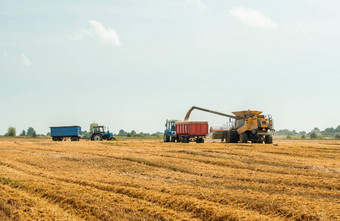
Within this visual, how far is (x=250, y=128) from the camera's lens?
34000 mm

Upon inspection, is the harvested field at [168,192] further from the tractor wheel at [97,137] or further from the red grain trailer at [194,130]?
the tractor wheel at [97,137]

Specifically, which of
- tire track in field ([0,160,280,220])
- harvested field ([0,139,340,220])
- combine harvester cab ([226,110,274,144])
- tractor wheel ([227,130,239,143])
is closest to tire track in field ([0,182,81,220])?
harvested field ([0,139,340,220])

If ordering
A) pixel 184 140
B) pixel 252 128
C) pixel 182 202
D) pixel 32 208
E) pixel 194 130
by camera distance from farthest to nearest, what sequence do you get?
pixel 184 140, pixel 194 130, pixel 252 128, pixel 182 202, pixel 32 208

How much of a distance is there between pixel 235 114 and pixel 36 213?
1156 inches

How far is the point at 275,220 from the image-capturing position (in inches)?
313

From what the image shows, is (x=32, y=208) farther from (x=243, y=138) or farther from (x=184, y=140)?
(x=184, y=140)

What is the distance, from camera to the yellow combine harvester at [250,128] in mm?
33562

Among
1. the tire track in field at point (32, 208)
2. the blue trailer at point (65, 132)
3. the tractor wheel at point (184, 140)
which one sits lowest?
the tire track in field at point (32, 208)

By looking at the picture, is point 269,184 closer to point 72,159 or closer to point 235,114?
point 72,159

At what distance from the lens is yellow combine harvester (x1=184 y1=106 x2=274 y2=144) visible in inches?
1321

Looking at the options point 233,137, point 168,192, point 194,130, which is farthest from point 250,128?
point 168,192

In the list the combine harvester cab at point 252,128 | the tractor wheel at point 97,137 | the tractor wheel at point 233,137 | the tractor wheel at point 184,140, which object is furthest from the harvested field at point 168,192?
the tractor wheel at point 97,137

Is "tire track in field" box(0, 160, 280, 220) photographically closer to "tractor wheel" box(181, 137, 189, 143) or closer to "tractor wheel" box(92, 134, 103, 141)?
"tractor wheel" box(181, 137, 189, 143)

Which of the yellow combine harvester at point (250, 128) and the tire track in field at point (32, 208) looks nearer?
the tire track in field at point (32, 208)
